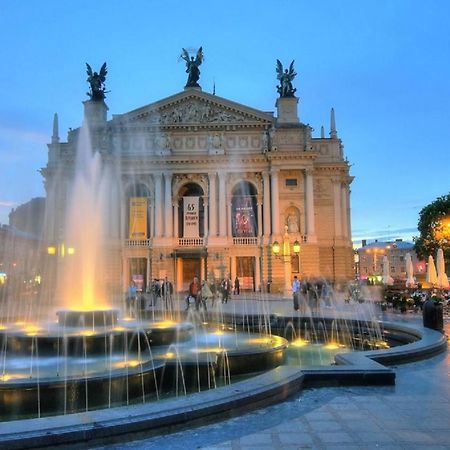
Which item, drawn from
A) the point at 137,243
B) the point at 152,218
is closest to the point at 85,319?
the point at 137,243

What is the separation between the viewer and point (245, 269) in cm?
5216

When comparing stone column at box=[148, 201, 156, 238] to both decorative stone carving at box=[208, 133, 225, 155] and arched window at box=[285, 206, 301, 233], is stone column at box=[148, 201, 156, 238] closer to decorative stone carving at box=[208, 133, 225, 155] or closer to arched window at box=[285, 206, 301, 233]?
decorative stone carving at box=[208, 133, 225, 155]

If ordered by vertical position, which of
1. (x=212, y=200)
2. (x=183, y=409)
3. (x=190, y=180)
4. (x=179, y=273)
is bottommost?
(x=183, y=409)

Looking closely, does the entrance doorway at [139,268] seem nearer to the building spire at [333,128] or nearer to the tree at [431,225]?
the building spire at [333,128]

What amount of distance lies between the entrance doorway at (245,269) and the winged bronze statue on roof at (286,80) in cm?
1794

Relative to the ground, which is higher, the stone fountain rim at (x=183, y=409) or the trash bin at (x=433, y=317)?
the trash bin at (x=433, y=317)

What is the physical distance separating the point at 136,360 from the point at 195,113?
148 ft

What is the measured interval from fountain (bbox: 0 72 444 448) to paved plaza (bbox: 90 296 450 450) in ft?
0.79

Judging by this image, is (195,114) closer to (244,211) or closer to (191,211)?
(191,211)

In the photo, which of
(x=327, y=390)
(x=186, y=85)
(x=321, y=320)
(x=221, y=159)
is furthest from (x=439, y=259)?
(x=186, y=85)

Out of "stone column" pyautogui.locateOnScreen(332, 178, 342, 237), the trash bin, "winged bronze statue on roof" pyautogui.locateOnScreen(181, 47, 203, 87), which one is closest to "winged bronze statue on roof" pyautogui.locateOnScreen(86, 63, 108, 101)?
"winged bronze statue on roof" pyautogui.locateOnScreen(181, 47, 203, 87)

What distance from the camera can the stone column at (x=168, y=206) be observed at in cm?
5206

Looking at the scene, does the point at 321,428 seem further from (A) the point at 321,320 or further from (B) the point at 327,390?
(A) the point at 321,320

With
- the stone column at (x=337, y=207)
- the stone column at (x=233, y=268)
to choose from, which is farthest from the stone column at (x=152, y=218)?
the stone column at (x=337, y=207)
